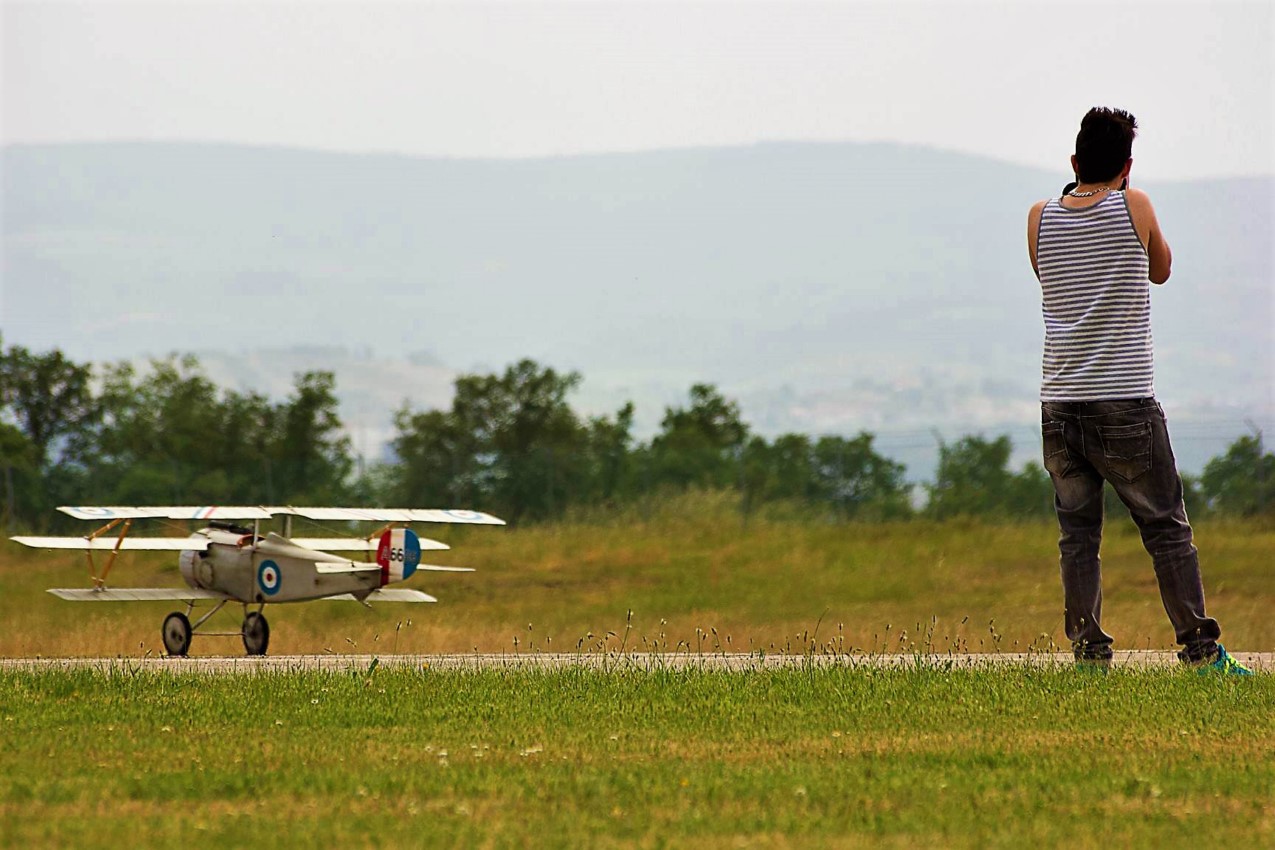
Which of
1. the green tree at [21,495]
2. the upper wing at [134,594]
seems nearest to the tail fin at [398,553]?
the upper wing at [134,594]

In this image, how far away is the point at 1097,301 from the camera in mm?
8578

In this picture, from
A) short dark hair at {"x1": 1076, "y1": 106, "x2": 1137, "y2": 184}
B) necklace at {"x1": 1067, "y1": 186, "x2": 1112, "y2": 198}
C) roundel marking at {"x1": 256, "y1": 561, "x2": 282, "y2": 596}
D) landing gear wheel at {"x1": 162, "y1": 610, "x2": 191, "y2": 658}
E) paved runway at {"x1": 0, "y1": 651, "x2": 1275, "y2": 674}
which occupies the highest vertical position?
short dark hair at {"x1": 1076, "y1": 106, "x2": 1137, "y2": 184}

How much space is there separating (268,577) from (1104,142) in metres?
13.3

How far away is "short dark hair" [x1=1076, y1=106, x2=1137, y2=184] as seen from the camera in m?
8.70

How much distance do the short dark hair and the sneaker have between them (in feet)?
8.61

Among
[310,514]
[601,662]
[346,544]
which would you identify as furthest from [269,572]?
[601,662]

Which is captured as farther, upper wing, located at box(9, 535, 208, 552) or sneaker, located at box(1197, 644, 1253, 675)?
upper wing, located at box(9, 535, 208, 552)

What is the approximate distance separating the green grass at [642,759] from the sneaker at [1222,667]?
0.18 m

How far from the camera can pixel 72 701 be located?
322 inches

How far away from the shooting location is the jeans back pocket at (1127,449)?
8.50 metres

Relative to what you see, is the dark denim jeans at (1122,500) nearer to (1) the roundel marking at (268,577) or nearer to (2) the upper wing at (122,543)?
(2) the upper wing at (122,543)

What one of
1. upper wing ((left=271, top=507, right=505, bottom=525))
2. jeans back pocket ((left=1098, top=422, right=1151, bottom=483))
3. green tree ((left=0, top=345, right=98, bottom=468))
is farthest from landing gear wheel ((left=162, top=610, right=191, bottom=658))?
green tree ((left=0, top=345, right=98, bottom=468))

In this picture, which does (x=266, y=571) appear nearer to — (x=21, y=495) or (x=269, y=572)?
(x=269, y=572)

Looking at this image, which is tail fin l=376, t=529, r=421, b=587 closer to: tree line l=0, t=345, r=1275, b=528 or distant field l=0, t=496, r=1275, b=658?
distant field l=0, t=496, r=1275, b=658
